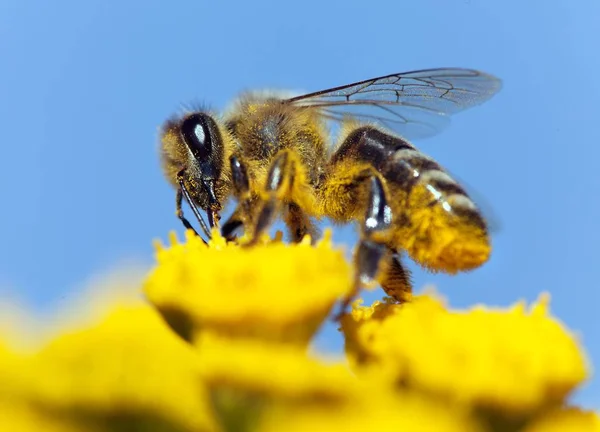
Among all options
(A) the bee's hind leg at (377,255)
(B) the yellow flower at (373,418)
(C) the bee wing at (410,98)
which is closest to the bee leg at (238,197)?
(A) the bee's hind leg at (377,255)

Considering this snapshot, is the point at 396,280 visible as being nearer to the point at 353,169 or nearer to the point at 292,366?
the point at 353,169

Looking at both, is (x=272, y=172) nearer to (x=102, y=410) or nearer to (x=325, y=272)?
(x=325, y=272)

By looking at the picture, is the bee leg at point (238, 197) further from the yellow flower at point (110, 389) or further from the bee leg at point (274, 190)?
the yellow flower at point (110, 389)

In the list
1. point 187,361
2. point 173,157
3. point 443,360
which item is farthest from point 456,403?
point 173,157

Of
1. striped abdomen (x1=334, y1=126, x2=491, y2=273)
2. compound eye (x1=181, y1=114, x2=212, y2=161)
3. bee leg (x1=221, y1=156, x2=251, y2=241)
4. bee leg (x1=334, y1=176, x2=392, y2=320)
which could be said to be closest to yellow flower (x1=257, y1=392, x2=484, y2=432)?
bee leg (x1=334, y1=176, x2=392, y2=320)

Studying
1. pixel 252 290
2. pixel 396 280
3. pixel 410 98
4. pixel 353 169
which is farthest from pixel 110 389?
pixel 410 98

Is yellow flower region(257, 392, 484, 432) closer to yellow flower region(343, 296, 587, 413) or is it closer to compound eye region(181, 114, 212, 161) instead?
yellow flower region(343, 296, 587, 413)

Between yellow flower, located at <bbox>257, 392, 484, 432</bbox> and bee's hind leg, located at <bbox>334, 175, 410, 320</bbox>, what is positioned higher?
bee's hind leg, located at <bbox>334, 175, 410, 320</bbox>

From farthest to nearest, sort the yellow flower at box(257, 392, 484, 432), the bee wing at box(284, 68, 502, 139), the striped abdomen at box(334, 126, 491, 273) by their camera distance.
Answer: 1. the bee wing at box(284, 68, 502, 139)
2. the striped abdomen at box(334, 126, 491, 273)
3. the yellow flower at box(257, 392, 484, 432)
